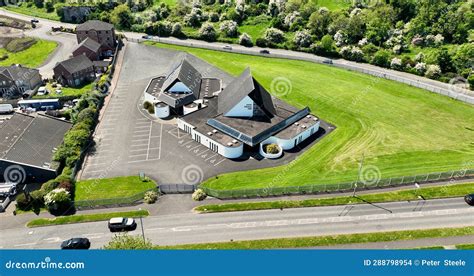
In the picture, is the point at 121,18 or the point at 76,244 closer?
the point at 76,244

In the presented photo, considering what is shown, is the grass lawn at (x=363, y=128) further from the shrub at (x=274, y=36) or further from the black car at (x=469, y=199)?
the shrub at (x=274, y=36)

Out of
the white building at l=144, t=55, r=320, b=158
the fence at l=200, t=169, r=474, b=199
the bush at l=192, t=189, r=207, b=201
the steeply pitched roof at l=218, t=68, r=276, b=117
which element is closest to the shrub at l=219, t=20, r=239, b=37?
the white building at l=144, t=55, r=320, b=158

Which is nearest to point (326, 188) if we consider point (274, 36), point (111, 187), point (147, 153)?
point (147, 153)

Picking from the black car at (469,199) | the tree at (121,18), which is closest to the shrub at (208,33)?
the tree at (121,18)

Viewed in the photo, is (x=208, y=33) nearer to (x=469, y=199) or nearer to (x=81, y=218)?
(x=81, y=218)

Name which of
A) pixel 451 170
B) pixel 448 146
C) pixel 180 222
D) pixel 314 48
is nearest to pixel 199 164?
pixel 180 222
